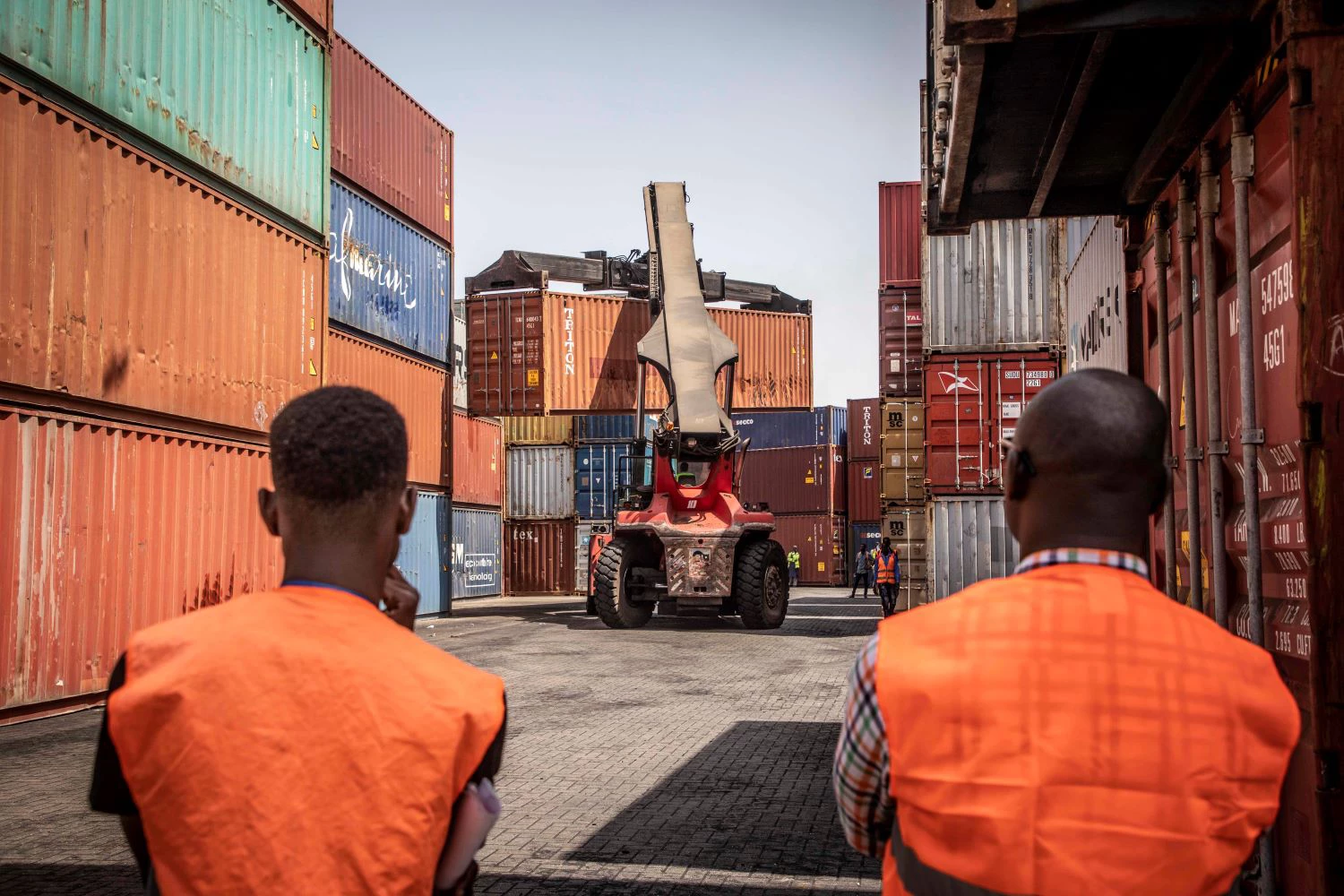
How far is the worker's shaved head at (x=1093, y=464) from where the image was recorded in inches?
71.3

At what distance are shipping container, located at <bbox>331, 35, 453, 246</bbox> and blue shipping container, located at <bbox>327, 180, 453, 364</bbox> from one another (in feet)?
1.31

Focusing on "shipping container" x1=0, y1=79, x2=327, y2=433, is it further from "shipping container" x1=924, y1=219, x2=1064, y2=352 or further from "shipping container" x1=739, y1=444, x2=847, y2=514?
"shipping container" x1=739, y1=444, x2=847, y2=514

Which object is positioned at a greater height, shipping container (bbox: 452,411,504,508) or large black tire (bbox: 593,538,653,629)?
shipping container (bbox: 452,411,504,508)

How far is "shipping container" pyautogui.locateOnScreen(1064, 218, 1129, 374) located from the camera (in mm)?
5895

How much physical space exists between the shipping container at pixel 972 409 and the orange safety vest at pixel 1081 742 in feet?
52.4

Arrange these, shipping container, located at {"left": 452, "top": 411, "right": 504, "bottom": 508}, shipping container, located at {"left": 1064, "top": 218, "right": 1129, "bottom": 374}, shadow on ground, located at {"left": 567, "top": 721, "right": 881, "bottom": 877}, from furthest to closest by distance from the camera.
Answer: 1. shipping container, located at {"left": 452, "top": 411, "right": 504, "bottom": 508}
2. shipping container, located at {"left": 1064, "top": 218, "right": 1129, "bottom": 374}
3. shadow on ground, located at {"left": 567, "top": 721, "right": 881, "bottom": 877}

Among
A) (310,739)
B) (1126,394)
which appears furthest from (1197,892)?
(310,739)

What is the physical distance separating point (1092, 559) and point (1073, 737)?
0.28 meters

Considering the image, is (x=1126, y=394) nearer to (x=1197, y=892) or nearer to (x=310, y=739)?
(x=1197, y=892)

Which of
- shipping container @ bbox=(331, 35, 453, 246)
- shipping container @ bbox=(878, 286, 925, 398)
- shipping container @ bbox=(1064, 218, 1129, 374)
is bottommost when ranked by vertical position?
shipping container @ bbox=(1064, 218, 1129, 374)

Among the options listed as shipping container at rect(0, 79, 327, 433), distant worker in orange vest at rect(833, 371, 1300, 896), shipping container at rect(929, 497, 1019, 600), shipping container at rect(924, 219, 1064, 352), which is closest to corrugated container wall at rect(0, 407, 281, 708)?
shipping container at rect(0, 79, 327, 433)

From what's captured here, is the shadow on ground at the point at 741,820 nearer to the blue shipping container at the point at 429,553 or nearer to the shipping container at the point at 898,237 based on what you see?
the blue shipping container at the point at 429,553

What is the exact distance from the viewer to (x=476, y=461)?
30.4 meters

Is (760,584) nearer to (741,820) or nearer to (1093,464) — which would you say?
(741,820)
